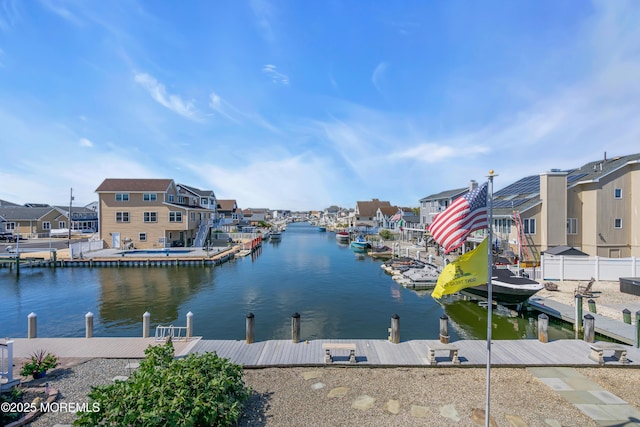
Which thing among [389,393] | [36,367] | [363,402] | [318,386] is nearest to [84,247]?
[36,367]

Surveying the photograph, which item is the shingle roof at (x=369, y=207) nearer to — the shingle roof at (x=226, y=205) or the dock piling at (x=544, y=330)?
the shingle roof at (x=226, y=205)

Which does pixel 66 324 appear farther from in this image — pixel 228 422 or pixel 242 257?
pixel 242 257

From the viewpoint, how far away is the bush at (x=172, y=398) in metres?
6.33

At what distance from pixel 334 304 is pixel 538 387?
1438 centimetres

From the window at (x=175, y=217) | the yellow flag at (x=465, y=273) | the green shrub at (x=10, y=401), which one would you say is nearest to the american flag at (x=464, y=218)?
the yellow flag at (x=465, y=273)

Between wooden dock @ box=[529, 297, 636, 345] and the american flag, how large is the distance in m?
12.0

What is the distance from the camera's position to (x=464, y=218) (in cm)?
757

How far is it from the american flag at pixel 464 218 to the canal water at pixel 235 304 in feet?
32.5

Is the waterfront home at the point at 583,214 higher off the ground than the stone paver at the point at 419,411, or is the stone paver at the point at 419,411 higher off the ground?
the waterfront home at the point at 583,214

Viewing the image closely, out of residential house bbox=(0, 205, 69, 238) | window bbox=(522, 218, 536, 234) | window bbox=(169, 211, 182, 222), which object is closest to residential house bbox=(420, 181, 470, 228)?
window bbox=(522, 218, 536, 234)

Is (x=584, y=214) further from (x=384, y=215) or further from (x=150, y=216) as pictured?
(x=384, y=215)

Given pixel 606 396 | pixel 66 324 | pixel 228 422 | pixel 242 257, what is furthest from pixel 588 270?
pixel 242 257

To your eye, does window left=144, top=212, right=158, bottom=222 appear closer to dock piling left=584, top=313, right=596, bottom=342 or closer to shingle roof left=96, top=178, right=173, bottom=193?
shingle roof left=96, top=178, right=173, bottom=193

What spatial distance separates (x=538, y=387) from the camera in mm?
9195
